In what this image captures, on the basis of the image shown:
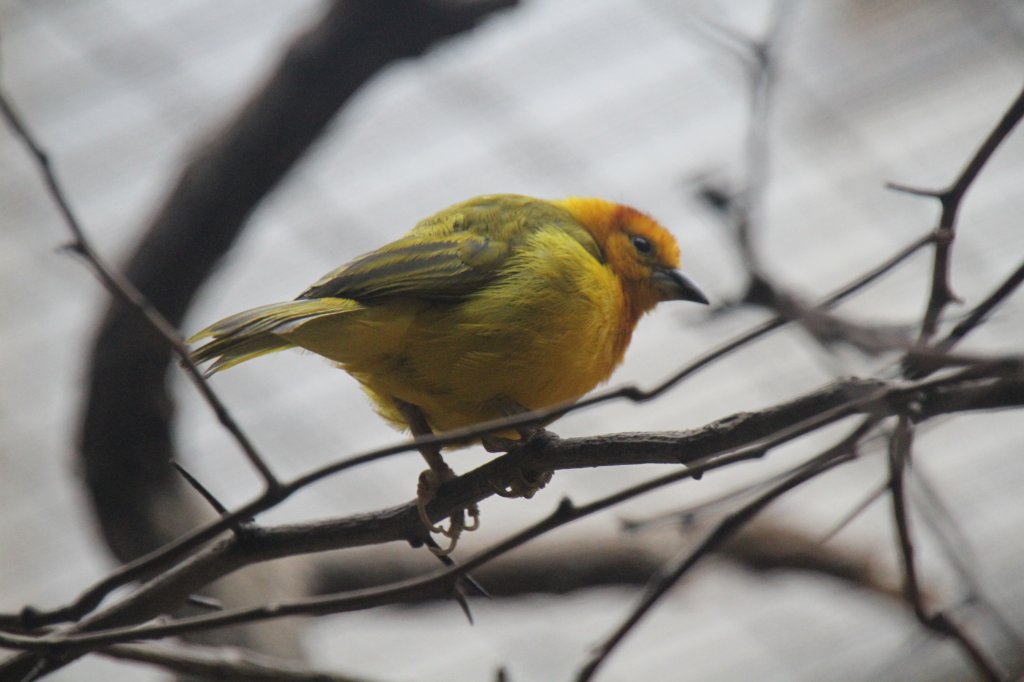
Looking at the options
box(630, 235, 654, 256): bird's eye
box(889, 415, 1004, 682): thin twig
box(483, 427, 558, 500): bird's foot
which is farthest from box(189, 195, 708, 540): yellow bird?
box(889, 415, 1004, 682): thin twig

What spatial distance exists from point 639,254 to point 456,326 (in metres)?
1.08

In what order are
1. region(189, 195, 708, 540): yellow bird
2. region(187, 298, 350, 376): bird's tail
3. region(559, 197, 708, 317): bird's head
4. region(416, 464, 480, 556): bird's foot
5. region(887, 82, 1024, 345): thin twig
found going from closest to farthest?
region(887, 82, 1024, 345): thin twig
region(416, 464, 480, 556): bird's foot
region(187, 298, 350, 376): bird's tail
region(189, 195, 708, 540): yellow bird
region(559, 197, 708, 317): bird's head

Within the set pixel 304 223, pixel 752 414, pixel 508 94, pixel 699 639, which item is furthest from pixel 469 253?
pixel 699 639

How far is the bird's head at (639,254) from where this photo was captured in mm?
3344

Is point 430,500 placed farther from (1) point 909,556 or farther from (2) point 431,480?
(1) point 909,556

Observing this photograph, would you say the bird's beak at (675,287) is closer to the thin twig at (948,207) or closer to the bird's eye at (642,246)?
the bird's eye at (642,246)

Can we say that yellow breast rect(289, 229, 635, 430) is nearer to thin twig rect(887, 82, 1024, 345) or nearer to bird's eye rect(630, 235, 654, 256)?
bird's eye rect(630, 235, 654, 256)

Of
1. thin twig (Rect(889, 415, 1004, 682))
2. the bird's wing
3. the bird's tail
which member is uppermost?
the bird's wing

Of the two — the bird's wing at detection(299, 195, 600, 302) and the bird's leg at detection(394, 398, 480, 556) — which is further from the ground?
the bird's wing at detection(299, 195, 600, 302)

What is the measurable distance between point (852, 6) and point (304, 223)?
12.6 ft

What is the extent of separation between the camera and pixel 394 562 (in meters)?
4.82

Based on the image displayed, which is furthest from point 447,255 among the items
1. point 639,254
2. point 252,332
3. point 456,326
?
point 639,254

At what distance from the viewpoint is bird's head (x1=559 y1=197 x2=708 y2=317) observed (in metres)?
3.34

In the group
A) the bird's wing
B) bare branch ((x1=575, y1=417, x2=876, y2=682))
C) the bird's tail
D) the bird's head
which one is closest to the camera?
bare branch ((x1=575, y1=417, x2=876, y2=682))
